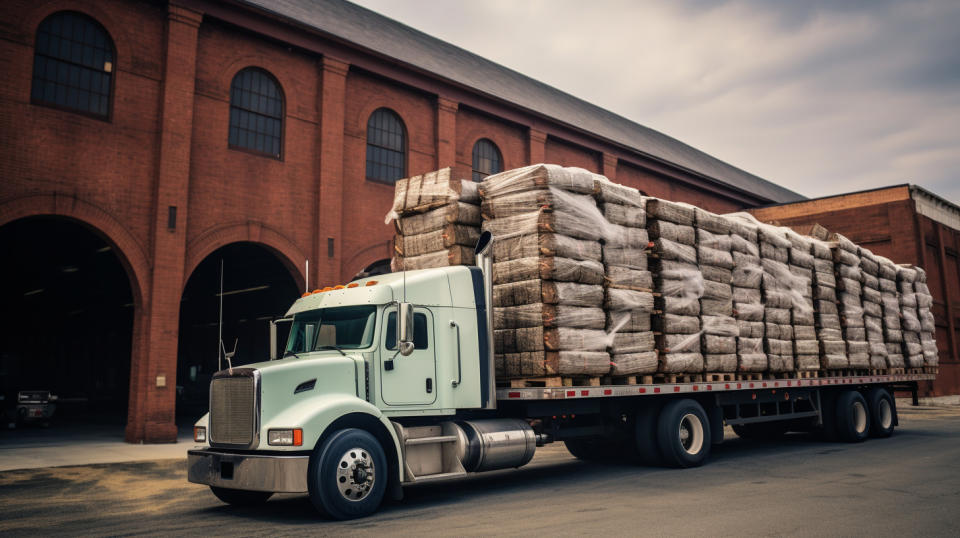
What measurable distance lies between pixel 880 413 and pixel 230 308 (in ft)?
76.4

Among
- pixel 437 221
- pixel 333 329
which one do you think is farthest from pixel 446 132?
pixel 333 329

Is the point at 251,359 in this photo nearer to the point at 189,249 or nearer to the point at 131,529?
the point at 189,249

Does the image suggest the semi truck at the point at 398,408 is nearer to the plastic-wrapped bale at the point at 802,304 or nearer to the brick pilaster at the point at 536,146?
the plastic-wrapped bale at the point at 802,304

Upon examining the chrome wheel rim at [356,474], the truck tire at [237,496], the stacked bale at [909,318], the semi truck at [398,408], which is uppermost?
the stacked bale at [909,318]

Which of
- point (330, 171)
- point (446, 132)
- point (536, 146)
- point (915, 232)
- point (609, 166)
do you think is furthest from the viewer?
point (915, 232)

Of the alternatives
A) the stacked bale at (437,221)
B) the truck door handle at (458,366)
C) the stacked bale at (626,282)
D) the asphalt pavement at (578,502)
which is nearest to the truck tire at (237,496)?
the asphalt pavement at (578,502)

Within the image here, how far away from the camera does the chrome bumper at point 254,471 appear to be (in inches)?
261

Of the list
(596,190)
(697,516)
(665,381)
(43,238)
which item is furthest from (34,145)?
(697,516)

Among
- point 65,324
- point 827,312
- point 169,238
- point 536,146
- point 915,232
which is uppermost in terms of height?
point 536,146

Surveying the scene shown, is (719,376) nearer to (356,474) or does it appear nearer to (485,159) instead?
(356,474)

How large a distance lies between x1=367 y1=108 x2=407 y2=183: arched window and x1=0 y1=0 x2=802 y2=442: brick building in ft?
0.14

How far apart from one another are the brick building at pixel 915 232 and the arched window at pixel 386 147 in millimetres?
20043

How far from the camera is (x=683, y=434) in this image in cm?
1069

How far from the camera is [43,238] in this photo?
63.0ft
